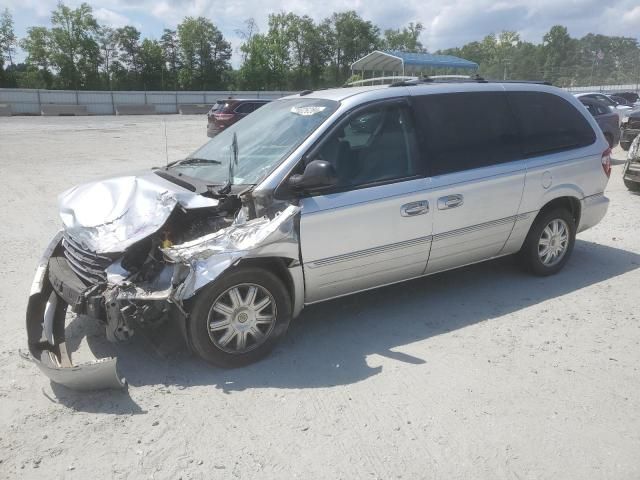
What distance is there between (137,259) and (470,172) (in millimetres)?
2817

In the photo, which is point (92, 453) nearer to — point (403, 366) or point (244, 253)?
point (244, 253)

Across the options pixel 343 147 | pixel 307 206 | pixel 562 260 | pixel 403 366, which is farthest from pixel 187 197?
pixel 562 260

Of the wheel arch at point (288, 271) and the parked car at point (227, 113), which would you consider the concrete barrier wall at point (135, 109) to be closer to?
the parked car at point (227, 113)

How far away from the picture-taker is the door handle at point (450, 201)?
4.34m

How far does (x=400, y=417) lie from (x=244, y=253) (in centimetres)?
145

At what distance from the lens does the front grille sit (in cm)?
357

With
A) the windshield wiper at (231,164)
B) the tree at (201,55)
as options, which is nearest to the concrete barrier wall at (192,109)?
the tree at (201,55)

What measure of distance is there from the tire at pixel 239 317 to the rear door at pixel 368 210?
0.98 feet

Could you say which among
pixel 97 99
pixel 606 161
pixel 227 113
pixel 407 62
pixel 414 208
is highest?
pixel 407 62

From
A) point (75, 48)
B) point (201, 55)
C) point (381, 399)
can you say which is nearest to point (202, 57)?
point (201, 55)

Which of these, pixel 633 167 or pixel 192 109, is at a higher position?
pixel 192 109

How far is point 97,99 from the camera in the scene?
4038 centimetres

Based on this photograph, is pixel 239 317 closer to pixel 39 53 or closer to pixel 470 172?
pixel 470 172

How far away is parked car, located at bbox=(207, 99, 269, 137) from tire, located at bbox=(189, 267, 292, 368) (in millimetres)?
16848
